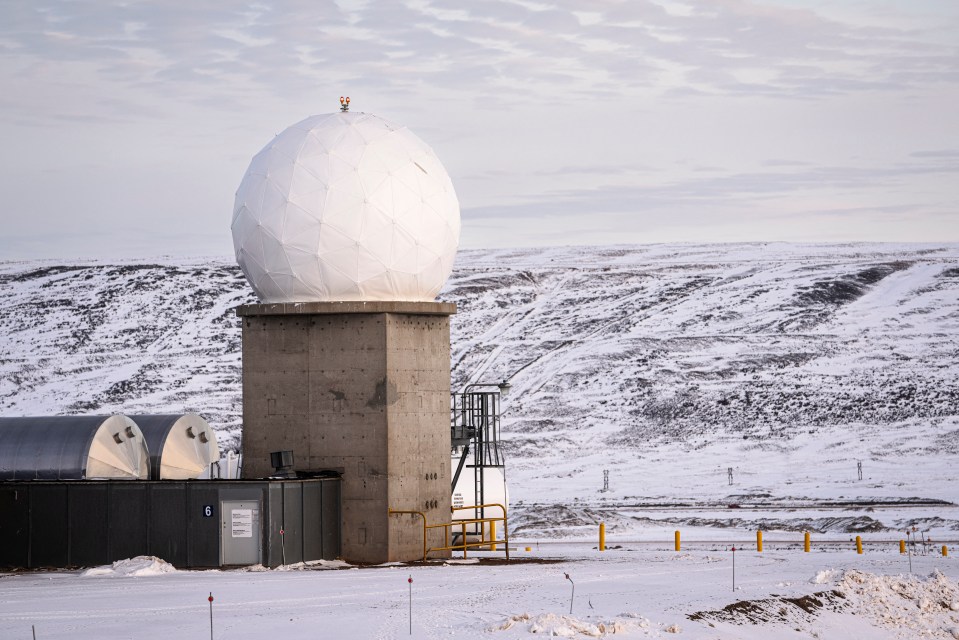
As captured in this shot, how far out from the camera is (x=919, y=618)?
25.1 meters

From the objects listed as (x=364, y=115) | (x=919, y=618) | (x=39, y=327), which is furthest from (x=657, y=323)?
(x=919, y=618)

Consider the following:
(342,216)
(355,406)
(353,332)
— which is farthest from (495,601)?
(342,216)

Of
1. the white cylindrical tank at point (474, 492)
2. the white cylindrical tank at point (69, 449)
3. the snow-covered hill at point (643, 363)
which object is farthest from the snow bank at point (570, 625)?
the snow-covered hill at point (643, 363)

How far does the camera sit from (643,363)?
264 feet

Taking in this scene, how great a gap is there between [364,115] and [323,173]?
267 centimetres

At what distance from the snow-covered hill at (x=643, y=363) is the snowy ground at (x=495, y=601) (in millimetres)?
17622

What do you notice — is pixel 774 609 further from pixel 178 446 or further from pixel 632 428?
pixel 632 428

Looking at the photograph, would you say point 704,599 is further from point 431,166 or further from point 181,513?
point 431,166

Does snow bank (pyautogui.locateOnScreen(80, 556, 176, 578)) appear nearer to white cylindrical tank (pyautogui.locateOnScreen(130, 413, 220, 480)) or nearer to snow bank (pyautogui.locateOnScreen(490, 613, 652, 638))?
white cylindrical tank (pyautogui.locateOnScreen(130, 413, 220, 480))

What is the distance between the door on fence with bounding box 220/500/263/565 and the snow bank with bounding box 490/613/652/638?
10511 millimetres

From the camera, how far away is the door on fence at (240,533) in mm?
30031

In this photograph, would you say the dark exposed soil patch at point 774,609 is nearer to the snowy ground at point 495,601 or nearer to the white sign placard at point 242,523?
the snowy ground at point 495,601

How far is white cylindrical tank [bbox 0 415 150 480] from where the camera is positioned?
103ft

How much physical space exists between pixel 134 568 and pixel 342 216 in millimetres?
9264
